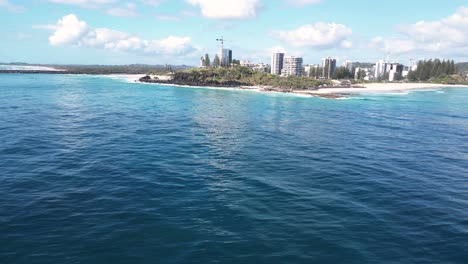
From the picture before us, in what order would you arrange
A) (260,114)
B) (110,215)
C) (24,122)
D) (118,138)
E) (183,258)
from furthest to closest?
(260,114), (24,122), (118,138), (110,215), (183,258)

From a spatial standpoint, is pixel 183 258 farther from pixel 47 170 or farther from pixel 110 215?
pixel 47 170

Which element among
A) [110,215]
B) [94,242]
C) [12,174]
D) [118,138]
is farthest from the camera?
[118,138]

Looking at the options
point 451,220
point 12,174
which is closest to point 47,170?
point 12,174

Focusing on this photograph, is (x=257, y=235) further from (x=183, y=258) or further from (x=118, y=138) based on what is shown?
(x=118, y=138)

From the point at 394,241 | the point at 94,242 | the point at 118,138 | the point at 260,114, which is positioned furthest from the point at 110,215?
the point at 260,114

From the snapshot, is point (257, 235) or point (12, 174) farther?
point (12, 174)

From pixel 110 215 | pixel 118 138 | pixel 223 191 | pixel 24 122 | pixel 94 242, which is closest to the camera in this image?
pixel 94 242
